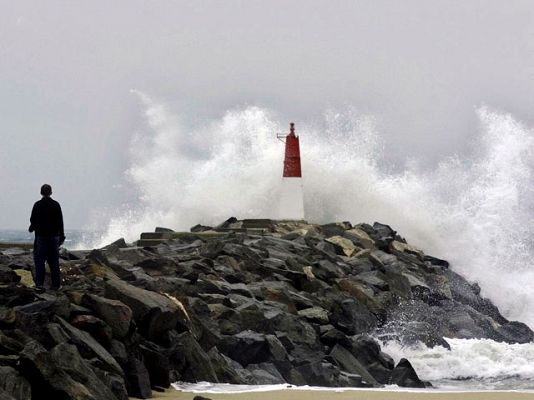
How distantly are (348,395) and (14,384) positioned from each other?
2.31 meters

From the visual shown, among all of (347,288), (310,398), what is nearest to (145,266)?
(347,288)

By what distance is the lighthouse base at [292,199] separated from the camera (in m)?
19.9

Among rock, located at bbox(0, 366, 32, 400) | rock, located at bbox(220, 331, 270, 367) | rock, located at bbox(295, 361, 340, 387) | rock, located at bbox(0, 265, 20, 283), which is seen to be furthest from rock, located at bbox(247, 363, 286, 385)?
rock, located at bbox(0, 366, 32, 400)

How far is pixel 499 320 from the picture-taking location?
14930 millimetres

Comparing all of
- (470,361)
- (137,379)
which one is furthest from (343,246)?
(137,379)

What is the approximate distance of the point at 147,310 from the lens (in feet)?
22.6

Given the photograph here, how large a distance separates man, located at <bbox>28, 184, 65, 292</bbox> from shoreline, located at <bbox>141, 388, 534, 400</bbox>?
5.53 feet

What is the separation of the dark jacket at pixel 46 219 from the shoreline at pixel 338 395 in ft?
6.08

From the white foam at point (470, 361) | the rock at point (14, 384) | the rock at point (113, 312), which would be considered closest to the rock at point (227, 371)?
the rock at point (113, 312)

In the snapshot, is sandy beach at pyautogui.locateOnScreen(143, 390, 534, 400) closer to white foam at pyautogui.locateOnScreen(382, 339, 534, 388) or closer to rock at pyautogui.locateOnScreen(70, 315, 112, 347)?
rock at pyautogui.locateOnScreen(70, 315, 112, 347)

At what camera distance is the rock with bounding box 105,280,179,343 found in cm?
689

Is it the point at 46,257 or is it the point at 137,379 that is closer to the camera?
the point at 137,379

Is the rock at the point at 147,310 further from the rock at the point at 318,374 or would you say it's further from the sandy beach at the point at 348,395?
the rock at the point at 318,374

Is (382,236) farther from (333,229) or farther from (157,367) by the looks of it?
(157,367)
